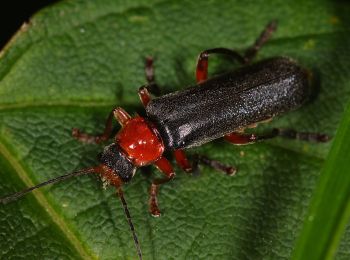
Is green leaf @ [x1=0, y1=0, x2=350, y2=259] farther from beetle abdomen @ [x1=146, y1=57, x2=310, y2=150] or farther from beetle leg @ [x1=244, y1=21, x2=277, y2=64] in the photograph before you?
beetle abdomen @ [x1=146, y1=57, x2=310, y2=150]

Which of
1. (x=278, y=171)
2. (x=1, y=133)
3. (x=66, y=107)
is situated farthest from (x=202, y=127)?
(x=1, y=133)

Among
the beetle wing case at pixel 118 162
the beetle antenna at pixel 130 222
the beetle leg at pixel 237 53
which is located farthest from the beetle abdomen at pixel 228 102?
the beetle antenna at pixel 130 222

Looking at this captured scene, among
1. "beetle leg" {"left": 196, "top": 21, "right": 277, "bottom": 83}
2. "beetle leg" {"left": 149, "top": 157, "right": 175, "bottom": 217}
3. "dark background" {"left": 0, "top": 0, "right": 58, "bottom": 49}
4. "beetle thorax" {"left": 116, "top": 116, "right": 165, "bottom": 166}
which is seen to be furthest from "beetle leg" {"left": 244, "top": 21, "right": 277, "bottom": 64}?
"dark background" {"left": 0, "top": 0, "right": 58, "bottom": 49}

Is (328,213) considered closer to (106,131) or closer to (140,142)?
(140,142)

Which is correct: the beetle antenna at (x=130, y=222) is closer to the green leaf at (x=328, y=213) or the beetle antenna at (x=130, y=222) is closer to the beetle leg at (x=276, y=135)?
the beetle leg at (x=276, y=135)

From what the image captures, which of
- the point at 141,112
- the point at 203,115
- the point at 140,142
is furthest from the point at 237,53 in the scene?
the point at 140,142

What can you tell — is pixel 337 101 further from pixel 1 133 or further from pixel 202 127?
pixel 1 133
